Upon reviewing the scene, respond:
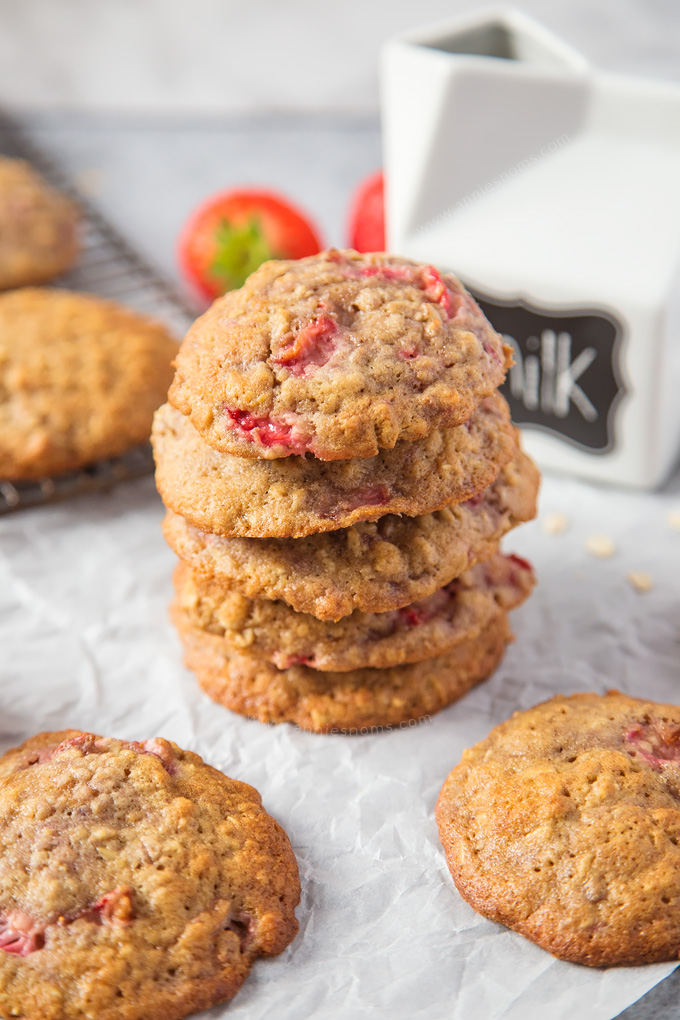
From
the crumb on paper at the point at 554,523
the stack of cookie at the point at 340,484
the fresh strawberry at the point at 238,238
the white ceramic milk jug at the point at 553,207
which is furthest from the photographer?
the fresh strawberry at the point at 238,238

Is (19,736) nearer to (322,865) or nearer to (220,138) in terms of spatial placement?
(322,865)

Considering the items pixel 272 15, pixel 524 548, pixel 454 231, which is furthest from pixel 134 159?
pixel 524 548

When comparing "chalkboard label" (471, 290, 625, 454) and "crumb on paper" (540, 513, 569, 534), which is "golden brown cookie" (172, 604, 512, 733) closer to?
"crumb on paper" (540, 513, 569, 534)

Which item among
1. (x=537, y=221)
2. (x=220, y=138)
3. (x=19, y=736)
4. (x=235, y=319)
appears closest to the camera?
(x=235, y=319)

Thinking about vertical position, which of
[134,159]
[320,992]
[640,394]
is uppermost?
[134,159]

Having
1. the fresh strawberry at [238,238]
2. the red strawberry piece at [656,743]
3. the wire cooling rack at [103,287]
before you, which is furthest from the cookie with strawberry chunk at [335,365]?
the fresh strawberry at [238,238]

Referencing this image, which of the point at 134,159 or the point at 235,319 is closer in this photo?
the point at 235,319

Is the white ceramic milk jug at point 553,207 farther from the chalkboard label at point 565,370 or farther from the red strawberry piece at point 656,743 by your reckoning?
the red strawberry piece at point 656,743

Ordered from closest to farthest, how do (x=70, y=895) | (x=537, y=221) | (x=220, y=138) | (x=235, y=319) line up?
(x=70, y=895)
(x=235, y=319)
(x=537, y=221)
(x=220, y=138)
